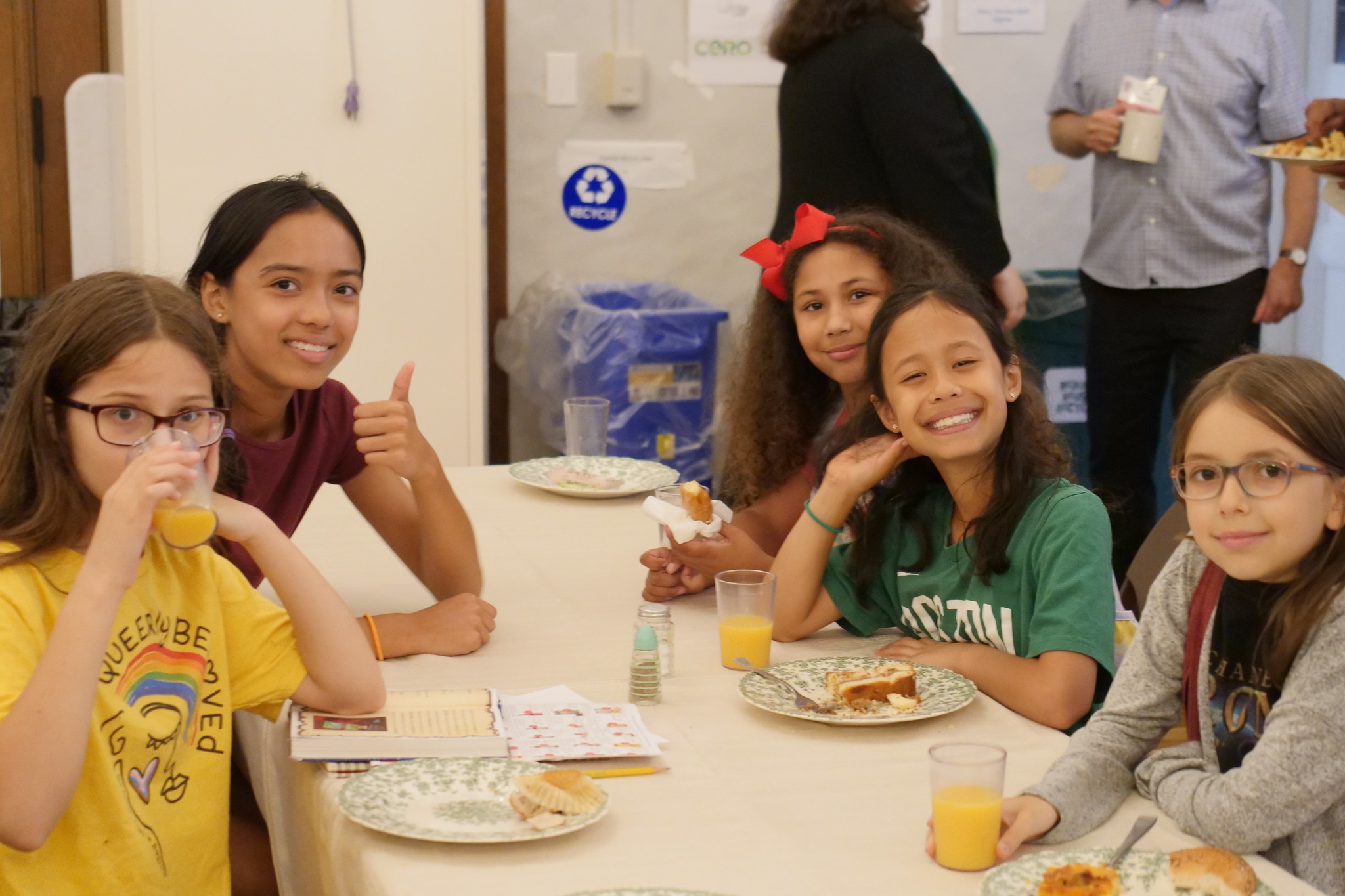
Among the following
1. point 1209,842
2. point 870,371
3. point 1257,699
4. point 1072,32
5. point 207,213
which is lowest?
point 1209,842

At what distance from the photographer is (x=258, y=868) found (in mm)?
1693

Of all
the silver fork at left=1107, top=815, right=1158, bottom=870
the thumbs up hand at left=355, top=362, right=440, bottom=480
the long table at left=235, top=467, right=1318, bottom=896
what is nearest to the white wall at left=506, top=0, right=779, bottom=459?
the long table at left=235, top=467, right=1318, bottom=896

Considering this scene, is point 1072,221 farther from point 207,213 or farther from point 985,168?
point 207,213

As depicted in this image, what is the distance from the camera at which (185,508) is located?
1315 millimetres

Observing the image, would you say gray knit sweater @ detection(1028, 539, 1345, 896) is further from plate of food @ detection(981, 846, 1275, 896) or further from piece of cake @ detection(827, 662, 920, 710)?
piece of cake @ detection(827, 662, 920, 710)

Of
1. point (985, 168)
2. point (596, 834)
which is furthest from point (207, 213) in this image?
point (596, 834)

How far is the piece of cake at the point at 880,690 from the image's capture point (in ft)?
5.03

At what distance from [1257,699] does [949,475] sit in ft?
1.87

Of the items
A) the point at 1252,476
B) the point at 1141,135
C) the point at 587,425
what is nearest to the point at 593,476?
the point at 587,425

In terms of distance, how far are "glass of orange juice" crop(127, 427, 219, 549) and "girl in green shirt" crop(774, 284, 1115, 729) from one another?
79 centimetres

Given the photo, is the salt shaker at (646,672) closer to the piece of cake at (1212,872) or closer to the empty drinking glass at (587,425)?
the piece of cake at (1212,872)

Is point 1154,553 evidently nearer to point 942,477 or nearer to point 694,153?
point 942,477

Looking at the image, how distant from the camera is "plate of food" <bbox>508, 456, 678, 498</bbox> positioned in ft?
8.73

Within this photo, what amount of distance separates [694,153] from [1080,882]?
11.4 feet
